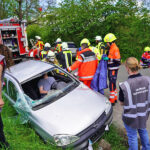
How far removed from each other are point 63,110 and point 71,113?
169 millimetres

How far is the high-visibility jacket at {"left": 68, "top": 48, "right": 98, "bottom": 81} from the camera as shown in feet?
12.8

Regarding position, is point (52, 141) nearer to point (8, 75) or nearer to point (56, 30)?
point (8, 75)

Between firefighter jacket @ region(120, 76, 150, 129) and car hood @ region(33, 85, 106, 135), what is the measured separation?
0.67 m

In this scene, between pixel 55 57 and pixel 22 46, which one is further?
pixel 22 46

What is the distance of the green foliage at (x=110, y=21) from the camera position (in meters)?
9.07

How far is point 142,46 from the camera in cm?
948

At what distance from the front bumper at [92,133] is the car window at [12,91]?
160 cm

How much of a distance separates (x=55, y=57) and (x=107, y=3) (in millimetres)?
6087

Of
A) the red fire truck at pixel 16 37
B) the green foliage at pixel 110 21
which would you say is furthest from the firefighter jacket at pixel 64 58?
the red fire truck at pixel 16 37

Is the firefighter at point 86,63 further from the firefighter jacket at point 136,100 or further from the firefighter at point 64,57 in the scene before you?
the firefighter jacket at point 136,100

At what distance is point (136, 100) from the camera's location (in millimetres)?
2111

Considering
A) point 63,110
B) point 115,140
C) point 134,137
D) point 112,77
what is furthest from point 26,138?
point 112,77

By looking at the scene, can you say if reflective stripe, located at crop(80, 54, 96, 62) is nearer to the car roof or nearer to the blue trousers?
the car roof

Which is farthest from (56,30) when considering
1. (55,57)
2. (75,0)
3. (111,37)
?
(111,37)
